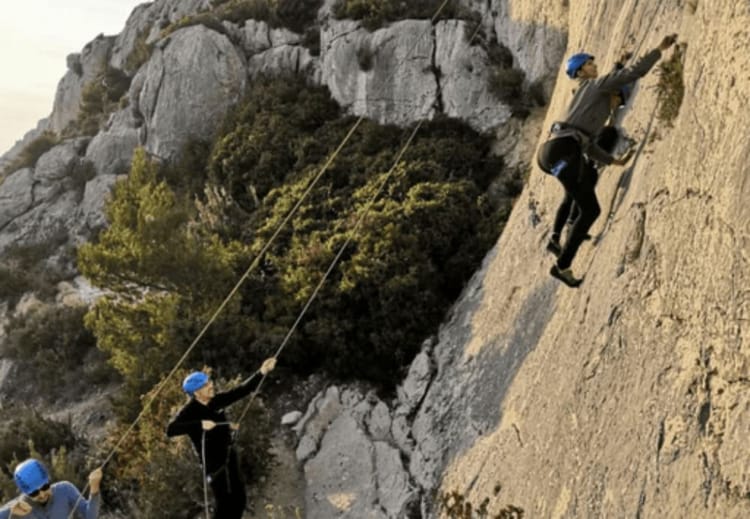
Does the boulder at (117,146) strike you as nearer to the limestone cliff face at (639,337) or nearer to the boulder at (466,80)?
the boulder at (466,80)

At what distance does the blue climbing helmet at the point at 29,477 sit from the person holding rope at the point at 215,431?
1737 mm

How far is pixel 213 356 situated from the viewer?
1361 centimetres

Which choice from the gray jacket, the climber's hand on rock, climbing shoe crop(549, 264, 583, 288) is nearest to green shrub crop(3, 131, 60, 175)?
climbing shoe crop(549, 264, 583, 288)

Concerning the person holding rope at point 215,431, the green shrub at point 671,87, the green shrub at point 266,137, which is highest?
the green shrub at point 671,87

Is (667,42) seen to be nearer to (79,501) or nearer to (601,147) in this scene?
(601,147)

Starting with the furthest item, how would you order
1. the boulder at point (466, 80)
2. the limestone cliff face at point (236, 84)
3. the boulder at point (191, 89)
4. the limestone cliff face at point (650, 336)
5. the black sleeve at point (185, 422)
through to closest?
the boulder at point (191, 89) → the limestone cliff face at point (236, 84) → the boulder at point (466, 80) → the black sleeve at point (185, 422) → the limestone cliff face at point (650, 336)

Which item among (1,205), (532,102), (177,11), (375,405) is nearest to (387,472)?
(375,405)

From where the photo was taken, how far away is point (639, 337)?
18.3 ft

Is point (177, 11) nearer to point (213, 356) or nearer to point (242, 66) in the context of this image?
point (242, 66)

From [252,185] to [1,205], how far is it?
668 inches

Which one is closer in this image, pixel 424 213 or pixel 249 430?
pixel 249 430

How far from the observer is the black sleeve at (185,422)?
7.58 m

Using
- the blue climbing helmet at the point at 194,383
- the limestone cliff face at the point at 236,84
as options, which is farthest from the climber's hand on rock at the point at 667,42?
the limestone cliff face at the point at 236,84

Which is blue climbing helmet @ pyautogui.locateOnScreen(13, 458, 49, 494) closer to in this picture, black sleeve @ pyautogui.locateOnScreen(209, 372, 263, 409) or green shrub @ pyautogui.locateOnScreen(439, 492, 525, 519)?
black sleeve @ pyautogui.locateOnScreen(209, 372, 263, 409)
